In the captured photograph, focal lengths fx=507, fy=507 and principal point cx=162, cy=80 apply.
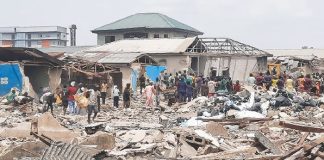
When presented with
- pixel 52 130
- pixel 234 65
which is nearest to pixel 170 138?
pixel 52 130

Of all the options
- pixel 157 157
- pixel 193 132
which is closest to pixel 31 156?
pixel 157 157

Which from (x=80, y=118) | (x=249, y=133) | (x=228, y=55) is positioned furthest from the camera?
(x=228, y=55)

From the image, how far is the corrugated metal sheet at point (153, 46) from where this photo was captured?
35.9 m

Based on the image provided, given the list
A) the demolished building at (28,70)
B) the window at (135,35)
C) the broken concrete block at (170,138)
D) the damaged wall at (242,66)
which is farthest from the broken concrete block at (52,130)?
the window at (135,35)

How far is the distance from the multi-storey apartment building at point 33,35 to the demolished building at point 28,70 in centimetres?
5368

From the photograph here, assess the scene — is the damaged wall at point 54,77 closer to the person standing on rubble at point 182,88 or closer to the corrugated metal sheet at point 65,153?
the person standing on rubble at point 182,88

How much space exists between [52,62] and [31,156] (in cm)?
1567

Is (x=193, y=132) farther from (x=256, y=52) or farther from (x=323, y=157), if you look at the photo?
(x=256, y=52)

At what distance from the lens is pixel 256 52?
39.4m

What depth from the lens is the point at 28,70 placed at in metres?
26.9

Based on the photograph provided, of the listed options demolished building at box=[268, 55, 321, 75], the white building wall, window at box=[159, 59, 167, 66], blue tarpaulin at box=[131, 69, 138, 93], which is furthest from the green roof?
blue tarpaulin at box=[131, 69, 138, 93]

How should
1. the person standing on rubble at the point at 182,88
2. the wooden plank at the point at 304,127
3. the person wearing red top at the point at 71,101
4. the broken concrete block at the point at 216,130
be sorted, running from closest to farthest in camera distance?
the wooden plank at the point at 304,127 < the broken concrete block at the point at 216,130 < the person wearing red top at the point at 71,101 < the person standing on rubble at the point at 182,88

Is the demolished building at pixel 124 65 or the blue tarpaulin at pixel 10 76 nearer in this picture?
the blue tarpaulin at pixel 10 76

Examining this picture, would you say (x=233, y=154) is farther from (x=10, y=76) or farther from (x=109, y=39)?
(x=109, y=39)
